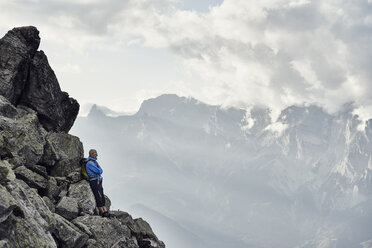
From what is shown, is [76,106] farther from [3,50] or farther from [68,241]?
[68,241]

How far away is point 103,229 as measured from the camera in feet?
74.2

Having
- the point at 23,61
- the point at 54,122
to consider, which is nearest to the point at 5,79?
the point at 23,61

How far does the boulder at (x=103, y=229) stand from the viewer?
2198 cm

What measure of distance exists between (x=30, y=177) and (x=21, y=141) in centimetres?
284

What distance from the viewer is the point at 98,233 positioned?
2211 cm

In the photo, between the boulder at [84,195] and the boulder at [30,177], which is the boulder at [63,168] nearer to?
the boulder at [84,195]

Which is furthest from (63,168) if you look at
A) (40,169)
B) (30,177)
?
(30,177)

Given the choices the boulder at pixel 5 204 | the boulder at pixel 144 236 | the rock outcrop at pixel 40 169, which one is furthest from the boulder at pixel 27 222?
the boulder at pixel 144 236

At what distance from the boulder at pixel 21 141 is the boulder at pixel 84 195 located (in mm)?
3233

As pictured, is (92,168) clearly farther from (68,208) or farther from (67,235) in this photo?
(67,235)

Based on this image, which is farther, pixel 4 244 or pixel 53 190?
pixel 53 190

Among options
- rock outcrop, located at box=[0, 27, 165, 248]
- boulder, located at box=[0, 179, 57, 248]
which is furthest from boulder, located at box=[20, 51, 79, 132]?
boulder, located at box=[0, 179, 57, 248]

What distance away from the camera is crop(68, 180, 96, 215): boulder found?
23.6 metres

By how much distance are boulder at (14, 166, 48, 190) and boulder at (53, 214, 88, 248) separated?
3275 millimetres
